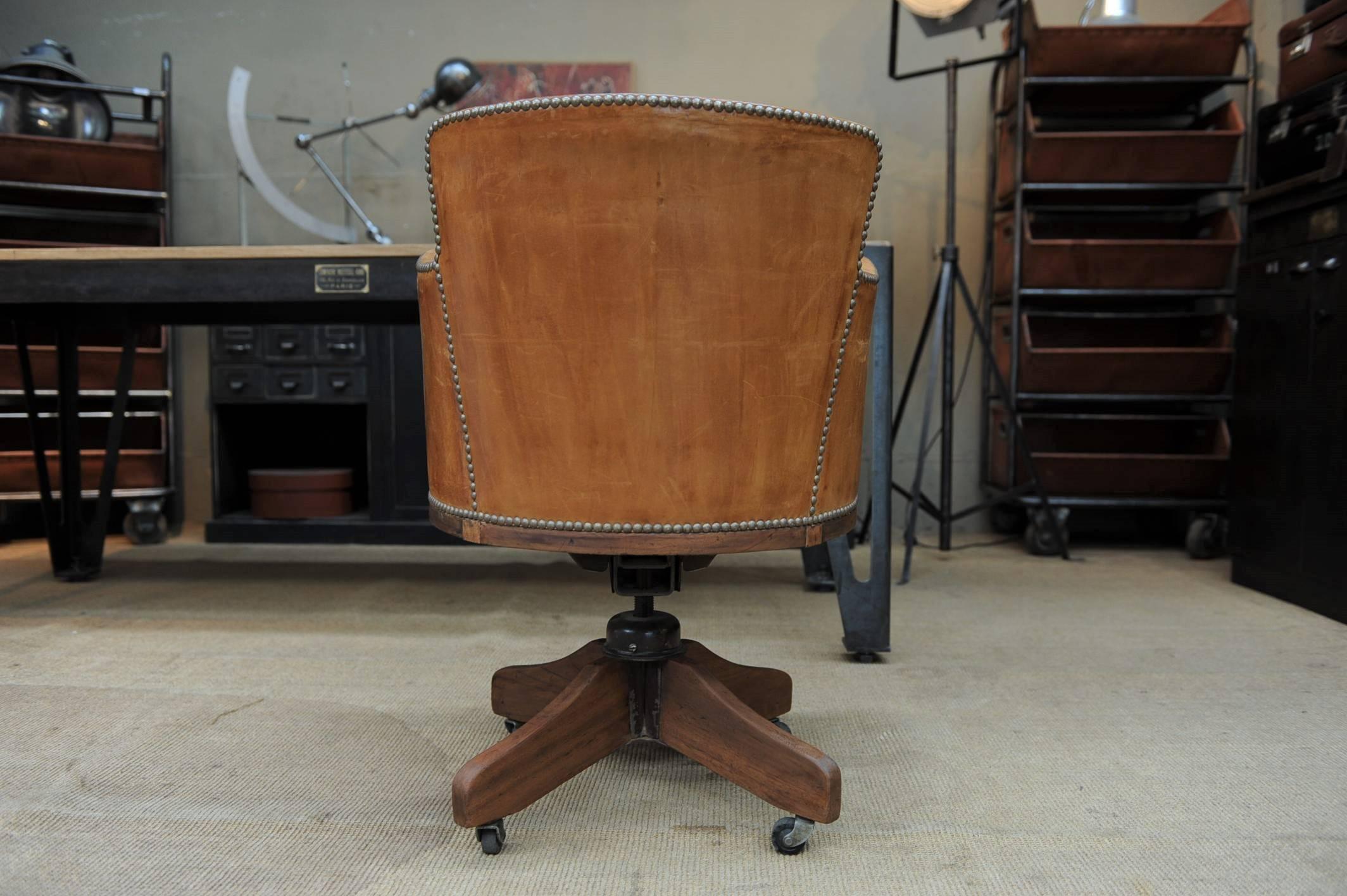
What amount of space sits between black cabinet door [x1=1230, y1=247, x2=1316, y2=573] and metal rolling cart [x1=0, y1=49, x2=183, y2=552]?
124 inches

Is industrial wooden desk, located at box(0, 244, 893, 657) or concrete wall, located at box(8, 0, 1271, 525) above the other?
concrete wall, located at box(8, 0, 1271, 525)

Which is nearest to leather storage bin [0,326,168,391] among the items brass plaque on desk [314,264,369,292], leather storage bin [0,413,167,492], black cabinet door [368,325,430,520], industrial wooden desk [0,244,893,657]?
leather storage bin [0,413,167,492]

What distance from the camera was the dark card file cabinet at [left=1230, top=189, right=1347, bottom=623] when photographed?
6.89ft

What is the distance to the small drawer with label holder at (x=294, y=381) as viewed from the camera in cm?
312

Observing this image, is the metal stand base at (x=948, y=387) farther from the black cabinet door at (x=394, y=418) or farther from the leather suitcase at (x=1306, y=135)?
the black cabinet door at (x=394, y=418)

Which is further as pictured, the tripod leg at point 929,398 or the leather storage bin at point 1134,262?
the leather storage bin at point 1134,262

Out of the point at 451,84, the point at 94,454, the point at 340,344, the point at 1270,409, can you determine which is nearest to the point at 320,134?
the point at 451,84

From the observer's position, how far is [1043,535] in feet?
9.62

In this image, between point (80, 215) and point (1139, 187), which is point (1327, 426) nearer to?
point (1139, 187)

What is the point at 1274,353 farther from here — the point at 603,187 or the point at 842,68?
the point at 603,187

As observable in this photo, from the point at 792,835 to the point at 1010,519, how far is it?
246 centimetres

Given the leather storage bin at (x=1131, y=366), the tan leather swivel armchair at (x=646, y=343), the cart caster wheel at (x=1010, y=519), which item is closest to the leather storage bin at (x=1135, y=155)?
the leather storage bin at (x=1131, y=366)

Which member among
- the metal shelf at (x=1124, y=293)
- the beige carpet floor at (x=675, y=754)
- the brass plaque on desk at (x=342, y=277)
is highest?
the metal shelf at (x=1124, y=293)

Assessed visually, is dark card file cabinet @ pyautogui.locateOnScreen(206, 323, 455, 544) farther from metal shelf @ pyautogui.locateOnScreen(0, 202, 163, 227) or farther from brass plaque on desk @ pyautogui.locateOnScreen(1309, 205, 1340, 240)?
brass plaque on desk @ pyautogui.locateOnScreen(1309, 205, 1340, 240)
